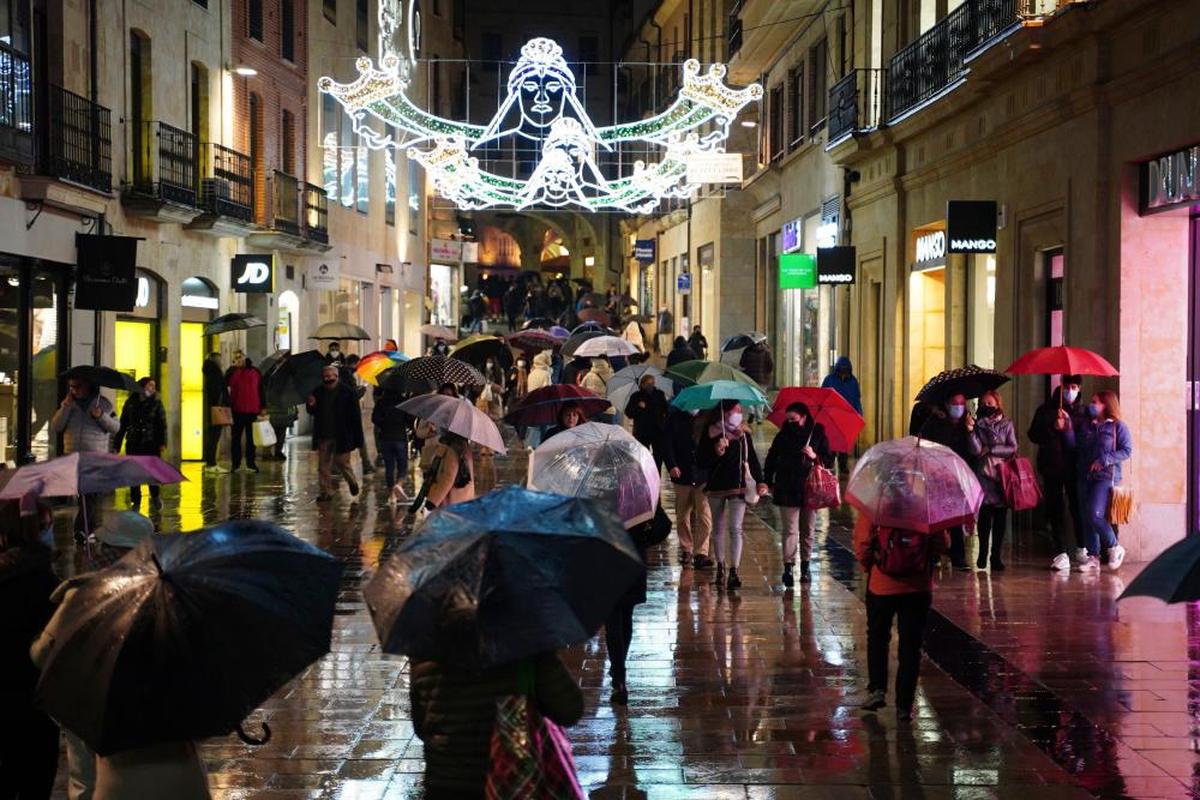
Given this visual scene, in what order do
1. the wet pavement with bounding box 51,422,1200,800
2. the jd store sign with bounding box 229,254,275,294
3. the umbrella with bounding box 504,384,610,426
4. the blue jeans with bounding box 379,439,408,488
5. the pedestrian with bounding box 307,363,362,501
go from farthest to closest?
the jd store sign with bounding box 229,254,275,294, the pedestrian with bounding box 307,363,362,501, the blue jeans with bounding box 379,439,408,488, the umbrella with bounding box 504,384,610,426, the wet pavement with bounding box 51,422,1200,800

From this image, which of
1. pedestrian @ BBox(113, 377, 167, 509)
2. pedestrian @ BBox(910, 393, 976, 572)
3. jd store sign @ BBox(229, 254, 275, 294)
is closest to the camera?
pedestrian @ BBox(910, 393, 976, 572)

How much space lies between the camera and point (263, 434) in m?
25.4

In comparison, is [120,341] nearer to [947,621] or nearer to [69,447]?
[69,447]

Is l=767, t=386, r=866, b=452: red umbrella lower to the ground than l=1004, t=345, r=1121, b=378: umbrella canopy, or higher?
lower

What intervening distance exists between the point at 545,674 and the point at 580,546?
0.42 metres

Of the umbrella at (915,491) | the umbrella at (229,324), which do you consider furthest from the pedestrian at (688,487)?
the umbrella at (229,324)

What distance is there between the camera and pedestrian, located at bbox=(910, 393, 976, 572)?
14508 millimetres

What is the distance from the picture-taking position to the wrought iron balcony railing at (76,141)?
2003cm

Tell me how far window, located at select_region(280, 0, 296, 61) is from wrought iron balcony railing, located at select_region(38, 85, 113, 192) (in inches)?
438

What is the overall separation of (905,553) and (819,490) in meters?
4.61

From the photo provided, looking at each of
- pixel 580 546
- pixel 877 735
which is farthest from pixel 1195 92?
pixel 580 546

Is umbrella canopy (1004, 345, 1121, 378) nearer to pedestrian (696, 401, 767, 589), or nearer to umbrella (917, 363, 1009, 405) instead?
umbrella (917, 363, 1009, 405)

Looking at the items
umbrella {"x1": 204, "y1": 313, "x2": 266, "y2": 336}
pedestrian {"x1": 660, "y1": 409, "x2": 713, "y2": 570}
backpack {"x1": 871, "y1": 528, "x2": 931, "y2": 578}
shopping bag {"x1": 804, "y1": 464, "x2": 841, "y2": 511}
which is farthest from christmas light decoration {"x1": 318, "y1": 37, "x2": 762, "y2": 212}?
backpack {"x1": 871, "y1": 528, "x2": 931, "y2": 578}

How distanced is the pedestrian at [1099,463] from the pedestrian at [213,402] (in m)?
14.0
